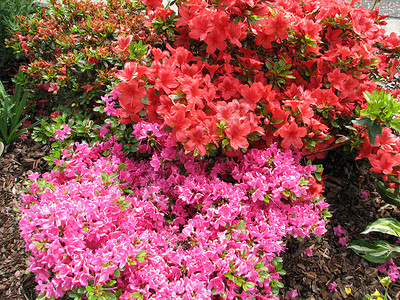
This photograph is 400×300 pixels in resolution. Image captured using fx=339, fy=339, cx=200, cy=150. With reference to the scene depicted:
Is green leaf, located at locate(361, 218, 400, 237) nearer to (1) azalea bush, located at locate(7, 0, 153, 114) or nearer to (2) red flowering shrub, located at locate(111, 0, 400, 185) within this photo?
(2) red flowering shrub, located at locate(111, 0, 400, 185)

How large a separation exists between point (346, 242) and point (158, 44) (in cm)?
198

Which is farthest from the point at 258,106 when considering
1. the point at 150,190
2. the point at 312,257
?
the point at 312,257

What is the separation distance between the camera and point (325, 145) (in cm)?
223

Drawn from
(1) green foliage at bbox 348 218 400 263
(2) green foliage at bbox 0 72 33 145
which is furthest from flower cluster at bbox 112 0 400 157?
(2) green foliage at bbox 0 72 33 145

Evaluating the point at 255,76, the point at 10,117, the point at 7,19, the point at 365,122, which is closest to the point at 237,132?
the point at 255,76

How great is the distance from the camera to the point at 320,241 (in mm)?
2346

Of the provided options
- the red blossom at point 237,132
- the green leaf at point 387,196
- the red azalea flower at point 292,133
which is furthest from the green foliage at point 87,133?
the green leaf at point 387,196

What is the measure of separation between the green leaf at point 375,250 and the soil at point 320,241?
12 centimetres

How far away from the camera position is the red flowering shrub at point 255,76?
1.87 meters

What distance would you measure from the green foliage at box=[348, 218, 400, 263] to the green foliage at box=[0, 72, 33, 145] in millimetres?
2521

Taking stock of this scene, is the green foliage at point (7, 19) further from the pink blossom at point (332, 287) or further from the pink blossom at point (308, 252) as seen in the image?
the pink blossom at point (332, 287)

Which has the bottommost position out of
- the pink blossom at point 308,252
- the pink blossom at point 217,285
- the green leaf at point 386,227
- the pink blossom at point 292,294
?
the pink blossom at point 292,294

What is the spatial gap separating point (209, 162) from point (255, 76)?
639 mm

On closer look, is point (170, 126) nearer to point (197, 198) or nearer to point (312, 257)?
point (197, 198)
